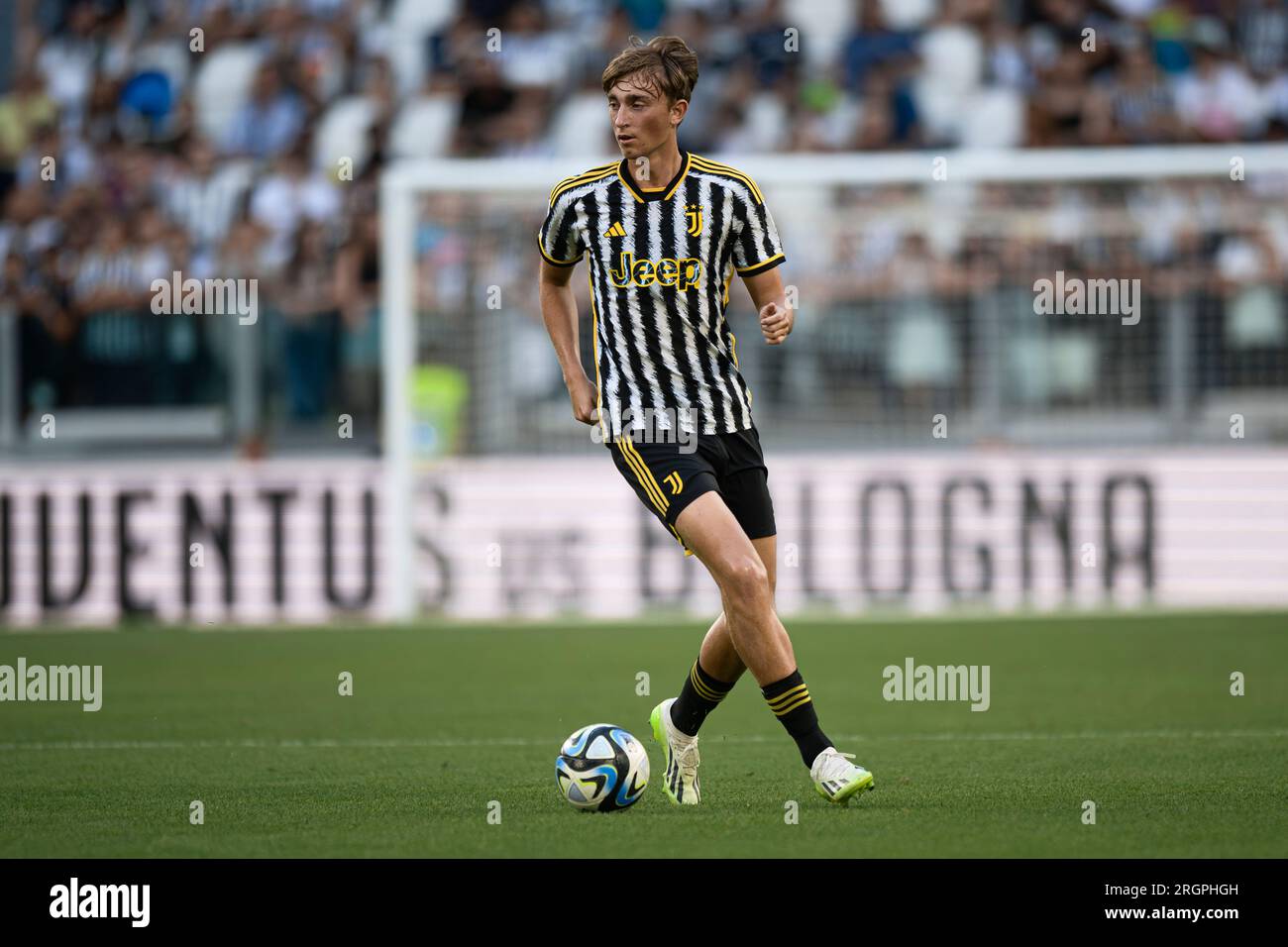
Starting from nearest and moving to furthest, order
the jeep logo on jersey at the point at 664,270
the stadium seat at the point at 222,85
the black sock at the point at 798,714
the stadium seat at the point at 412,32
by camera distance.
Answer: the black sock at the point at 798,714
the jeep logo on jersey at the point at 664,270
the stadium seat at the point at 222,85
the stadium seat at the point at 412,32

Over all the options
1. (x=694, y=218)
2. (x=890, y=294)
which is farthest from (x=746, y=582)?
(x=890, y=294)

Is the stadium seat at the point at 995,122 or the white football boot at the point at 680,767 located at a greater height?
the stadium seat at the point at 995,122

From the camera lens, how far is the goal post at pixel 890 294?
14.5 metres

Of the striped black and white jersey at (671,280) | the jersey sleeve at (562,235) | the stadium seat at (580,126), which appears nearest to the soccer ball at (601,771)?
the striped black and white jersey at (671,280)

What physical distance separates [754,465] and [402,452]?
773 cm

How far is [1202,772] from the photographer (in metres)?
7.44

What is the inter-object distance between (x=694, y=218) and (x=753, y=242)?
217mm

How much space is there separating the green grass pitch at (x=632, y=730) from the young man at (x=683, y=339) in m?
0.45

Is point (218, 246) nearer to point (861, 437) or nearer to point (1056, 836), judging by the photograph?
point (861, 437)

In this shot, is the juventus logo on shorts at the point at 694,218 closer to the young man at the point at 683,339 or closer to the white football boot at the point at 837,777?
the young man at the point at 683,339

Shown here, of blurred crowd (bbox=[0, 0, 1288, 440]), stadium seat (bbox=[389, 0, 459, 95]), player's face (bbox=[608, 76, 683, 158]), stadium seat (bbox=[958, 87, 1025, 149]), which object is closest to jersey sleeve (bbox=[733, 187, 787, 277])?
player's face (bbox=[608, 76, 683, 158])

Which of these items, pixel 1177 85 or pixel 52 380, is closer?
pixel 52 380

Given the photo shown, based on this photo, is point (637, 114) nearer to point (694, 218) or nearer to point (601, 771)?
point (694, 218)
